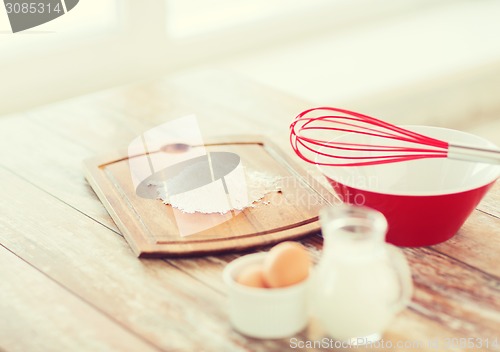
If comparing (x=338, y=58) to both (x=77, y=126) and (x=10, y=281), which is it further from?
(x=10, y=281)

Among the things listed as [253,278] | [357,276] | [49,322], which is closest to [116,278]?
[49,322]

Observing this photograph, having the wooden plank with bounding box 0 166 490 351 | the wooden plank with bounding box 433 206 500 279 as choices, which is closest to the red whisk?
the wooden plank with bounding box 433 206 500 279

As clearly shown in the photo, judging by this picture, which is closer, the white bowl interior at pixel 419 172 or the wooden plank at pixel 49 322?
the wooden plank at pixel 49 322

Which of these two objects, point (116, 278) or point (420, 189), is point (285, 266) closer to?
point (116, 278)

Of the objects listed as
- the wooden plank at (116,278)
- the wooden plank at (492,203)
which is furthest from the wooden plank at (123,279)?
the wooden plank at (492,203)

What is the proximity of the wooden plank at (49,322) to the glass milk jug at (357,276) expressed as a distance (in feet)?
0.68

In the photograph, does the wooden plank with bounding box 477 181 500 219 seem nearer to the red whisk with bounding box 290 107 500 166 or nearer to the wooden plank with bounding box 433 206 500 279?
the wooden plank with bounding box 433 206 500 279

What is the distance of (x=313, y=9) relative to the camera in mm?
2807

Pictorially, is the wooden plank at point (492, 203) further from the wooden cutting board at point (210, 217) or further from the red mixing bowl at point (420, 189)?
the wooden cutting board at point (210, 217)

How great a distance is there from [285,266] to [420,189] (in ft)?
1.31

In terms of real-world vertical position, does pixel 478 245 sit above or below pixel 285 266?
below

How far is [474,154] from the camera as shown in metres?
1.05

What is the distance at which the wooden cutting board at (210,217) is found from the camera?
1.11m

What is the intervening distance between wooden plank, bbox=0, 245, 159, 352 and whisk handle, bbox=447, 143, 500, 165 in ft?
1.54
